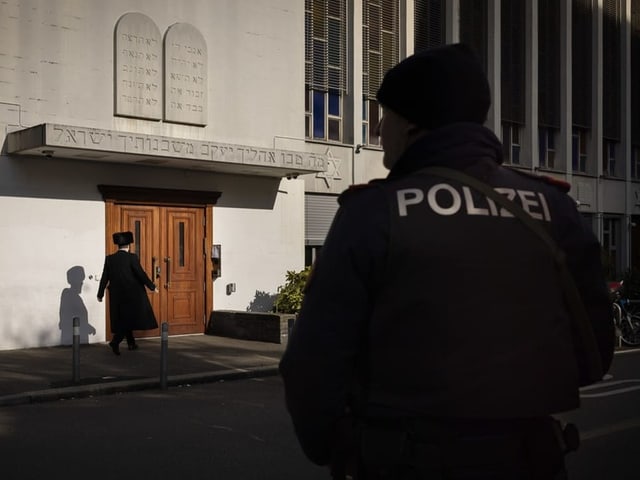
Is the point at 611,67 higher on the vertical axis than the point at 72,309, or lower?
higher

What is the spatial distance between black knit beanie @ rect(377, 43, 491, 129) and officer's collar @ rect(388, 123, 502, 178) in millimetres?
40

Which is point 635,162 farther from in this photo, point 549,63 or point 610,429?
point 610,429

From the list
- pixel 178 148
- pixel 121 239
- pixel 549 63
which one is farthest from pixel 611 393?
pixel 549 63

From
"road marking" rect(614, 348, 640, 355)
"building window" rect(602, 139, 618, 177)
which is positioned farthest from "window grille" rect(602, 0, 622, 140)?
"road marking" rect(614, 348, 640, 355)

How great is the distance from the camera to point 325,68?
19359 millimetres

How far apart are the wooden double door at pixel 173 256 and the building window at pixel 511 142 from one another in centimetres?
1126

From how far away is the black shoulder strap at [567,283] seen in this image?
212cm

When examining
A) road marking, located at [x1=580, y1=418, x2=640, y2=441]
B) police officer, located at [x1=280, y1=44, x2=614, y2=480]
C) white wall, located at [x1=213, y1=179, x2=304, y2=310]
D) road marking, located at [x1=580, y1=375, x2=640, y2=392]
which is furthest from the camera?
white wall, located at [x1=213, y1=179, x2=304, y2=310]

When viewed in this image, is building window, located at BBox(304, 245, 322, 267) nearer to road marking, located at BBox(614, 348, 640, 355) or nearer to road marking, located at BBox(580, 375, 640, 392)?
road marking, located at BBox(614, 348, 640, 355)

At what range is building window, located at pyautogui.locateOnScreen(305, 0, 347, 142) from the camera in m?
19.0

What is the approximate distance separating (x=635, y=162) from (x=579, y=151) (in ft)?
10.4

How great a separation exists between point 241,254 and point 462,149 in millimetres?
14897

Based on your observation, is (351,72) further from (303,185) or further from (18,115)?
(18,115)

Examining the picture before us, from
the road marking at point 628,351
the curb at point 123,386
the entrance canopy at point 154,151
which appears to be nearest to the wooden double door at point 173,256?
the entrance canopy at point 154,151
